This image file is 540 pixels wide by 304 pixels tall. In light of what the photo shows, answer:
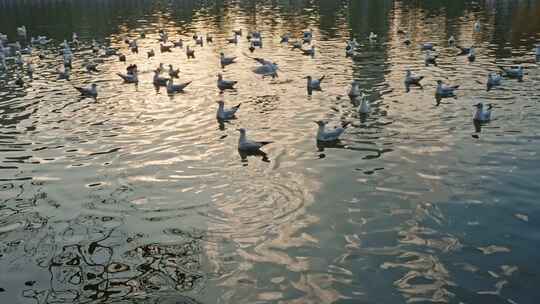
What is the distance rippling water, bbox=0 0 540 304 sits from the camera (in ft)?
39.4

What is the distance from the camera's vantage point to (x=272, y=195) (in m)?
16.2

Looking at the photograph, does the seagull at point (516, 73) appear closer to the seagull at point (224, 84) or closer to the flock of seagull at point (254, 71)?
the flock of seagull at point (254, 71)

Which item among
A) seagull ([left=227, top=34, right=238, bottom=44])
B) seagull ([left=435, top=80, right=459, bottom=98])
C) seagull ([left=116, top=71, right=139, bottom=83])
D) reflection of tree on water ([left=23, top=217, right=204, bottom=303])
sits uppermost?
seagull ([left=227, top=34, right=238, bottom=44])

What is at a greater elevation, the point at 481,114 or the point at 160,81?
the point at 160,81

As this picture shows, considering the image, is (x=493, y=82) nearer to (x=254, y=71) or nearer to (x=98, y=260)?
(x=254, y=71)

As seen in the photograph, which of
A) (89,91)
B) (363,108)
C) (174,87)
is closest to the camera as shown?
(363,108)

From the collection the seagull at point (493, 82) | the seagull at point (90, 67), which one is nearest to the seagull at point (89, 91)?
the seagull at point (90, 67)

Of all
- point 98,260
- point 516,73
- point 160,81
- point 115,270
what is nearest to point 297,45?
point 160,81

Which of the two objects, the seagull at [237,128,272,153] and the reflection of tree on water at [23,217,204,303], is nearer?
the reflection of tree on water at [23,217,204,303]

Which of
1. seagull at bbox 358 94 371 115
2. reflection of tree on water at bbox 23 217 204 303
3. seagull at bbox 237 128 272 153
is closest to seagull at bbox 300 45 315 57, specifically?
seagull at bbox 358 94 371 115

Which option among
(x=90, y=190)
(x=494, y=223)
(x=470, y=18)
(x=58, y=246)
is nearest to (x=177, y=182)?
(x=90, y=190)

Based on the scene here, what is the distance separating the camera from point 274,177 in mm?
17719

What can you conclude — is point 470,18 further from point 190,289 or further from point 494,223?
point 190,289

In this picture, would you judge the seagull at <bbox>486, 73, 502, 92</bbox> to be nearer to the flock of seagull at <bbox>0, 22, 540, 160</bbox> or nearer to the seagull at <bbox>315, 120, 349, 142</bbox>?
the flock of seagull at <bbox>0, 22, 540, 160</bbox>
